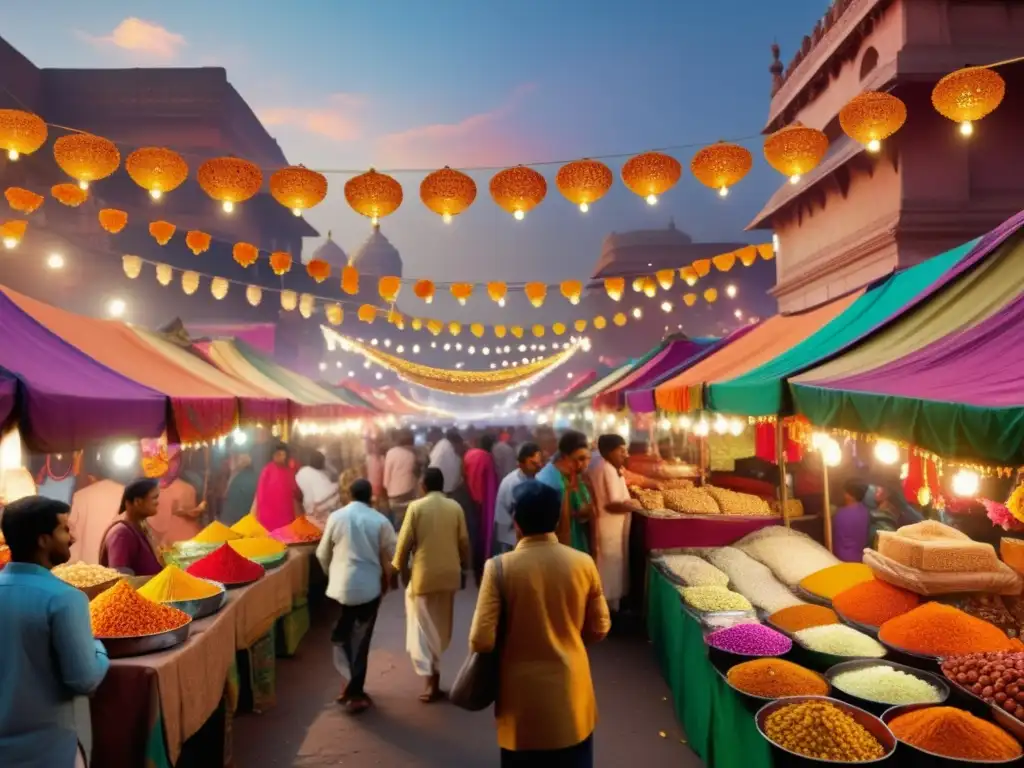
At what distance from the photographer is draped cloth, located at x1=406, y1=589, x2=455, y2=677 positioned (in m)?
5.61

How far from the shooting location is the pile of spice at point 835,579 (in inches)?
195

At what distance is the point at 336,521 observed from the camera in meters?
5.58

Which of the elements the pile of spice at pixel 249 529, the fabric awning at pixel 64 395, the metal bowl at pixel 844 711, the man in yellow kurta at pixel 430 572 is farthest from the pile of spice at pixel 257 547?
the metal bowl at pixel 844 711

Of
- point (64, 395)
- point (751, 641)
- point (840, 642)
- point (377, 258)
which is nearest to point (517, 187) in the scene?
point (64, 395)

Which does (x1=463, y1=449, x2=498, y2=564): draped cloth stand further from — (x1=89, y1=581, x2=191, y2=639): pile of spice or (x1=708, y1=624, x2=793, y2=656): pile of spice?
(x1=89, y1=581, x2=191, y2=639): pile of spice

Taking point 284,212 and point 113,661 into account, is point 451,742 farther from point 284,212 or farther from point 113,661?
point 284,212

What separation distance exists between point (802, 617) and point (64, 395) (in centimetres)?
482

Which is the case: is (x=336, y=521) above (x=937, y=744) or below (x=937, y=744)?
above

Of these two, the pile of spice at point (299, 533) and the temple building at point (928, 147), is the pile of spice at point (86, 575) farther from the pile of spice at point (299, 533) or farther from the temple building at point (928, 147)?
the temple building at point (928, 147)

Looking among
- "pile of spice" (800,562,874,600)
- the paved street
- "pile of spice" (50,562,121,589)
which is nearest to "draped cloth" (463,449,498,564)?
the paved street

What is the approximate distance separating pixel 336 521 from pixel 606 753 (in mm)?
2710

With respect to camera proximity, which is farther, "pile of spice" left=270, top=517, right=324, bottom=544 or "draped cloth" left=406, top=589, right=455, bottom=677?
"pile of spice" left=270, top=517, right=324, bottom=544

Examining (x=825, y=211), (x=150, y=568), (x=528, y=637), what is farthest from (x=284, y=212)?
(x=528, y=637)

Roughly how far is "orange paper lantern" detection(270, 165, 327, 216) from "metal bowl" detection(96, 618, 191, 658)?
4.44 m
